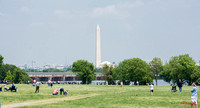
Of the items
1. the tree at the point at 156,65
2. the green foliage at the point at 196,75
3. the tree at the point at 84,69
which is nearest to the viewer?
the green foliage at the point at 196,75

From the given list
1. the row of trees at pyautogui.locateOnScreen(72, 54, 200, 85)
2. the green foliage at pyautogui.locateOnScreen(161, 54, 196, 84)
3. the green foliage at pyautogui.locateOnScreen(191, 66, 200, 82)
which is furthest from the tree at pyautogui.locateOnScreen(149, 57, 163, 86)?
the green foliage at pyautogui.locateOnScreen(191, 66, 200, 82)

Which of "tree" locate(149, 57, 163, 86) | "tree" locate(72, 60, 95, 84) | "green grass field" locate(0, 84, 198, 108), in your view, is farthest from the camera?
"tree" locate(72, 60, 95, 84)

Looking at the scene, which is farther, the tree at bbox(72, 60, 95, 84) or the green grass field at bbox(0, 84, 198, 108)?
the tree at bbox(72, 60, 95, 84)

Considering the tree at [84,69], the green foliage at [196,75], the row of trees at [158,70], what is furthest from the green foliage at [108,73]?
the green foliage at [196,75]

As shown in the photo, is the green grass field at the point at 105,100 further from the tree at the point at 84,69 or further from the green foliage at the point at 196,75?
the tree at the point at 84,69

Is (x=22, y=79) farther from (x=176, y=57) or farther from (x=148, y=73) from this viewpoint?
(x=176, y=57)

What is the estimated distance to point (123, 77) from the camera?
136m

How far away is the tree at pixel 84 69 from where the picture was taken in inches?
5846

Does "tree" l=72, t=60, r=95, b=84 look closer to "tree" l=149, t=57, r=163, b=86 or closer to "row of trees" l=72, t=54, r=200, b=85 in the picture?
"row of trees" l=72, t=54, r=200, b=85

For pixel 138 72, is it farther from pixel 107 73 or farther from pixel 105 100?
pixel 105 100

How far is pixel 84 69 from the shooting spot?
148500mm

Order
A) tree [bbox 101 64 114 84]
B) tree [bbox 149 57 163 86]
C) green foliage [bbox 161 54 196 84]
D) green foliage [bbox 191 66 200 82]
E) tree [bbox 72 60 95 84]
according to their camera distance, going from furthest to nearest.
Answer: tree [bbox 72 60 95 84], tree [bbox 101 64 114 84], tree [bbox 149 57 163 86], green foliage [bbox 161 54 196 84], green foliage [bbox 191 66 200 82]

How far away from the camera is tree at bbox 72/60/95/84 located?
14850cm

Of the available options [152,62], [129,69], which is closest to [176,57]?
[152,62]
